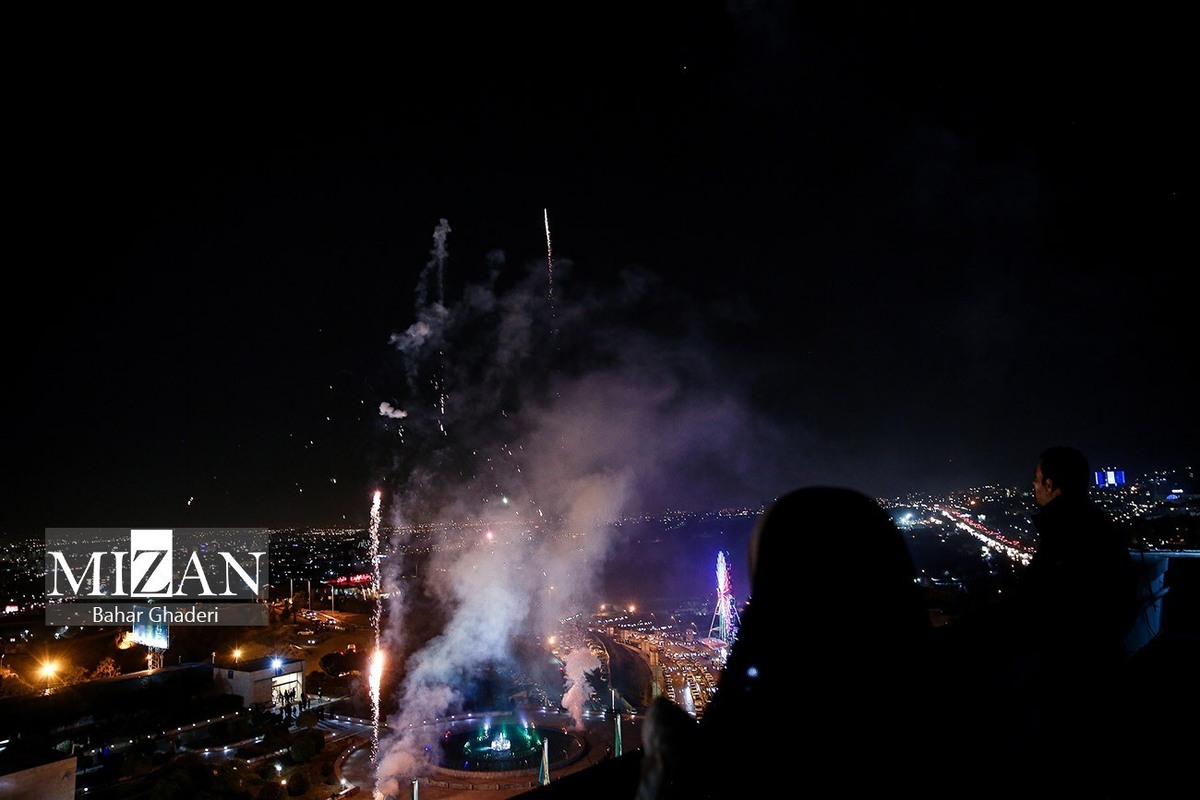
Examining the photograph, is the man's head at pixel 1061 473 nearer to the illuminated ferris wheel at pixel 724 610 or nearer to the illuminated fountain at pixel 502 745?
the illuminated fountain at pixel 502 745

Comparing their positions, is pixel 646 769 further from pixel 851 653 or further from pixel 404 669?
pixel 404 669

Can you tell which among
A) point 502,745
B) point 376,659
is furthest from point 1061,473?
point 376,659

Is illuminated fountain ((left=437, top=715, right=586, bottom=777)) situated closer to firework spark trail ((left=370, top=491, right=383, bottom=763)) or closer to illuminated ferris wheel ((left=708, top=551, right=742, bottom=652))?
firework spark trail ((left=370, top=491, right=383, bottom=763))

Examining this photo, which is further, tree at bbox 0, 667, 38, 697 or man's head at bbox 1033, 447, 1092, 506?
tree at bbox 0, 667, 38, 697

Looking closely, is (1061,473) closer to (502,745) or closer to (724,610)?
(502,745)

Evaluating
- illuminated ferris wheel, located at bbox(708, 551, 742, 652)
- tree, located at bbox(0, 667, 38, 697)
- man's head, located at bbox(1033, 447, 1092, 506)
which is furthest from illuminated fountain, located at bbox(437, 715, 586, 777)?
man's head, located at bbox(1033, 447, 1092, 506)

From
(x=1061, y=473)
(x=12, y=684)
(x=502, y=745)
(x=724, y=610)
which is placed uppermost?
(x=1061, y=473)

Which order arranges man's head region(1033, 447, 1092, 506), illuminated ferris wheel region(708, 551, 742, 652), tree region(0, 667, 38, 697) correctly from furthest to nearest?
illuminated ferris wheel region(708, 551, 742, 652)
tree region(0, 667, 38, 697)
man's head region(1033, 447, 1092, 506)

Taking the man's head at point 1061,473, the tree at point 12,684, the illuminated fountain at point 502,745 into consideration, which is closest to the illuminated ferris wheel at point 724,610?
the illuminated fountain at point 502,745

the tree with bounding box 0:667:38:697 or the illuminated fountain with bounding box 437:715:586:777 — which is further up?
the tree with bounding box 0:667:38:697
